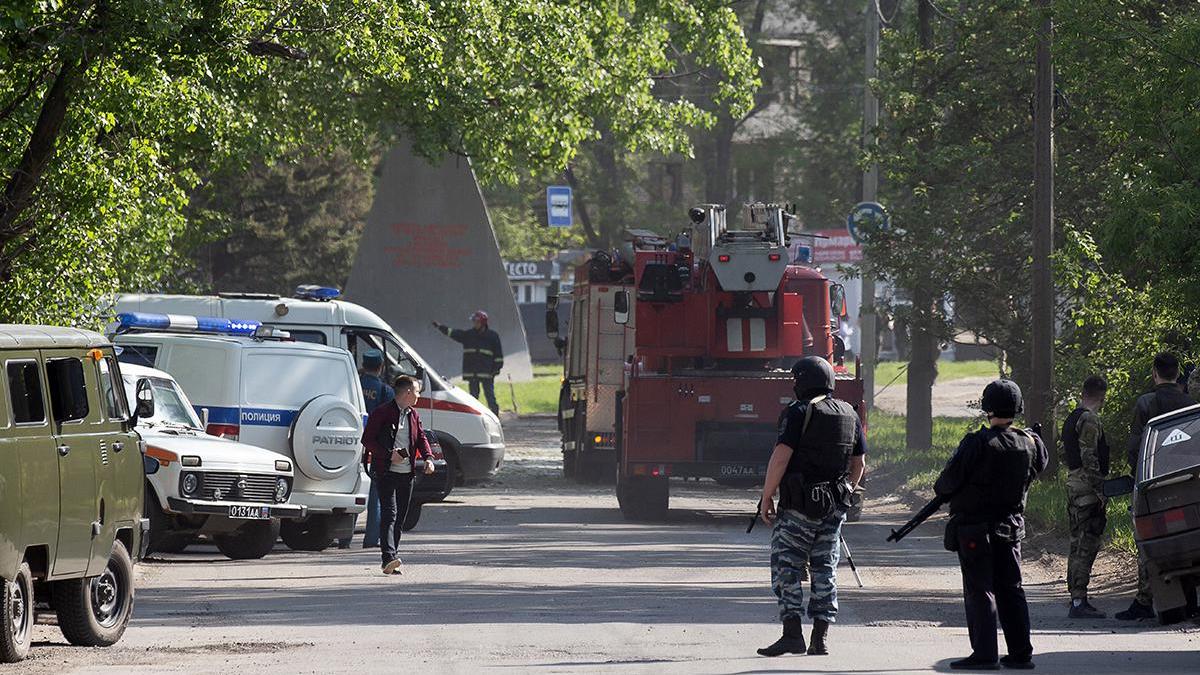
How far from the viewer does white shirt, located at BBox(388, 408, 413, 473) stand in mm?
15695

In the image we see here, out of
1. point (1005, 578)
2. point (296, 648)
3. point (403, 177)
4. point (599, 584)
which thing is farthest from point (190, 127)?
point (403, 177)

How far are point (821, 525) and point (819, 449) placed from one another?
0.43 meters

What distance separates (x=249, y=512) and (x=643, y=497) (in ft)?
18.3

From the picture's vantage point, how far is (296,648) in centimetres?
1117

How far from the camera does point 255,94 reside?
2431cm

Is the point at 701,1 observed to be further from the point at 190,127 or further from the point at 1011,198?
the point at 190,127

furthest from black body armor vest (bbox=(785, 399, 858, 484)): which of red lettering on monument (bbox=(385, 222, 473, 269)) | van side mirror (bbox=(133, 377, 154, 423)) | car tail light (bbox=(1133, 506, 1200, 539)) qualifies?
red lettering on monument (bbox=(385, 222, 473, 269))

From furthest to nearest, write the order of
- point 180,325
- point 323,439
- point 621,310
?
1. point 621,310
2. point 180,325
3. point 323,439

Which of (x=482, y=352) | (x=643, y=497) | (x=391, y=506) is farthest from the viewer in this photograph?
(x=482, y=352)

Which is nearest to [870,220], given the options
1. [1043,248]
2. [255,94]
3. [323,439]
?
[1043,248]

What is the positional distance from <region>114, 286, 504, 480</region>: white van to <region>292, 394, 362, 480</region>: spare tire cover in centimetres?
403

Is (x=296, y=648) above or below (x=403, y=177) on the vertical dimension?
below

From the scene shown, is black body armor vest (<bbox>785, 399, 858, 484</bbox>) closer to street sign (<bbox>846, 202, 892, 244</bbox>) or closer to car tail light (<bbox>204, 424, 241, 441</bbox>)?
car tail light (<bbox>204, 424, 241, 441</bbox>)

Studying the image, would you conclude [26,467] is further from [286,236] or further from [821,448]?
[286,236]
